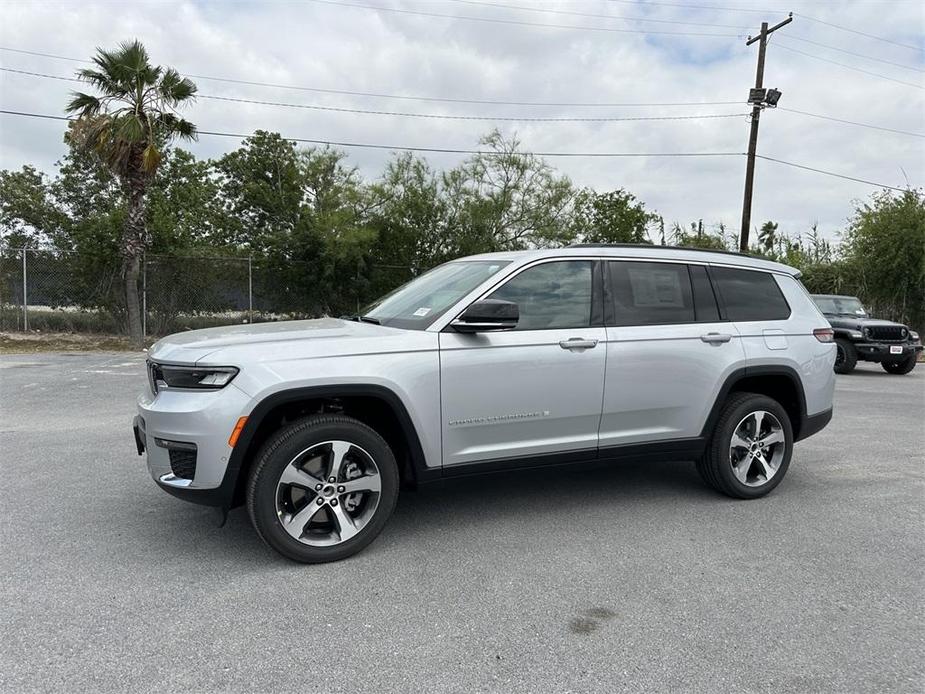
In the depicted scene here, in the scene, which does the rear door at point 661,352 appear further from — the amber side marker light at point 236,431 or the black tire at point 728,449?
the amber side marker light at point 236,431

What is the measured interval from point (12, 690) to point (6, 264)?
1728cm

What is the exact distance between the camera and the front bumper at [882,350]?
44.6ft

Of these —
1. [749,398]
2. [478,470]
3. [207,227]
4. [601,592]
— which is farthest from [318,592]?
[207,227]

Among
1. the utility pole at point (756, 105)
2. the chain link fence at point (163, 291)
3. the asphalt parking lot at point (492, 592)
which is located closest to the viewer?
the asphalt parking lot at point (492, 592)

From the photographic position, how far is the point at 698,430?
4.56 meters

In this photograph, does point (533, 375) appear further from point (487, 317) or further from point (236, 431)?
point (236, 431)

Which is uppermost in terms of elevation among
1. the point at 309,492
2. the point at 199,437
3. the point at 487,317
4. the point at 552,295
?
the point at 552,295

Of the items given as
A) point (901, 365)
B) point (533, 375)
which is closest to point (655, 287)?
point (533, 375)

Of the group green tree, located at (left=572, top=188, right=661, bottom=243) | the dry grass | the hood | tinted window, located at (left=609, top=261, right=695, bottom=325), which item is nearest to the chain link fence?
the dry grass

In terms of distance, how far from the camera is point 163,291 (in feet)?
57.3

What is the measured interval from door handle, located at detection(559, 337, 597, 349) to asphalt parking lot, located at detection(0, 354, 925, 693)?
2.67 feet

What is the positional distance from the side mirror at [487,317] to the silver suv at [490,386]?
13 mm

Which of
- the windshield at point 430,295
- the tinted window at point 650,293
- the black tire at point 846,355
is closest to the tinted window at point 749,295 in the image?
the tinted window at point 650,293

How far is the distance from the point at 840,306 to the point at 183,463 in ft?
50.2
